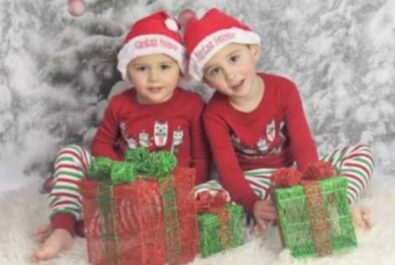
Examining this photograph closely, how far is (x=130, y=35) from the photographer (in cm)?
168

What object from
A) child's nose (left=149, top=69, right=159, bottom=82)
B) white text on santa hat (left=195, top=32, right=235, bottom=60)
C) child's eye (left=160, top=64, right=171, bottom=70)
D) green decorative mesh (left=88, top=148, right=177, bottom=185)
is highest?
white text on santa hat (left=195, top=32, right=235, bottom=60)

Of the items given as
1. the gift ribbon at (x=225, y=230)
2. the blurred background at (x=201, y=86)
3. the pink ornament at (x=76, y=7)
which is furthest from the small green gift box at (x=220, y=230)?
the pink ornament at (x=76, y=7)

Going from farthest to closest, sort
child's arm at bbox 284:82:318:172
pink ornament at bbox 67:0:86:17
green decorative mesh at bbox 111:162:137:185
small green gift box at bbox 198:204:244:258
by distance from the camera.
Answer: pink ornament at bbox 67:0:86:17 < child's arm at bbox 284:82:318:172 < small green gift box at bbox 198:204:244:258 < green decorative mesh at bbox 111:162:137:185

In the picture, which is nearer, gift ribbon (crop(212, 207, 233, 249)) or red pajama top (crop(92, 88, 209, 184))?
gift ribbon (crop(212, 207, 233, 249))

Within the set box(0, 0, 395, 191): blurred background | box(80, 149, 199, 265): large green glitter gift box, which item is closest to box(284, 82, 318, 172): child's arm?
box(0, 0, 395, 191): blurred background

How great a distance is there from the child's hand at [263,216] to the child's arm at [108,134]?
0.35 meters

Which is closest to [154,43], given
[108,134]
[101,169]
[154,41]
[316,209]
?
[154,41]

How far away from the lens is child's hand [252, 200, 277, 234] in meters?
1.49

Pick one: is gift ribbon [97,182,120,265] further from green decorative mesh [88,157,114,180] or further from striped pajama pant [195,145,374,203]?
striped pajama pant [195,145,374,203]

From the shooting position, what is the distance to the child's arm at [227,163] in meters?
1.59

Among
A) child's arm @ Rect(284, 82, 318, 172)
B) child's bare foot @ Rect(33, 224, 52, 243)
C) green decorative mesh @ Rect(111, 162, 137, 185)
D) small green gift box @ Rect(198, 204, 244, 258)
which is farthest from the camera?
child's arm @ Rect(284, 82, 318, 172)

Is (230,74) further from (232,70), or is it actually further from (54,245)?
(54,245)

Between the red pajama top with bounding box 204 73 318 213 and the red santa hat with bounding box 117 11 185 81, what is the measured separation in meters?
0.13

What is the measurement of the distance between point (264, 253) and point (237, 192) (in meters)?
0.22
